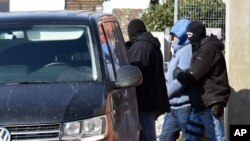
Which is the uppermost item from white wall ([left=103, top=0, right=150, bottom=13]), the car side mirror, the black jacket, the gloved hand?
the car side mirror

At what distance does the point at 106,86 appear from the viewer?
18.7ft

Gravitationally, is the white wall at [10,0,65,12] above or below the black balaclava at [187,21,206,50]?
below

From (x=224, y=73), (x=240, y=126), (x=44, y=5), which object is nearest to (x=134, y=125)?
(x=224, y=73)

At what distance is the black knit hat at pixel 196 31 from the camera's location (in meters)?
8.45

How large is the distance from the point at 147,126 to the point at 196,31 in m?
1.31

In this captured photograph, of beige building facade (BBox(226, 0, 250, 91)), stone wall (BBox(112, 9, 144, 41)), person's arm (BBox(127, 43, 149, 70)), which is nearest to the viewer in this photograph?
person's arm (BBox(127, 43, 149, 70))

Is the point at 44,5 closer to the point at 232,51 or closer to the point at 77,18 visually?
the point at 232,51

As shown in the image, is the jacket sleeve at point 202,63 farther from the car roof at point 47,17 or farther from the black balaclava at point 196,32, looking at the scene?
Result: the car roof at point 47,17

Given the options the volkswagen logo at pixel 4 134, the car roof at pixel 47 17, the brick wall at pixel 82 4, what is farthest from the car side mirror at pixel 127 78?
the brick wall at pixel 82 4

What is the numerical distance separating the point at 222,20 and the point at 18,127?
9.52 metres

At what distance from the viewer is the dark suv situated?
17.0ft

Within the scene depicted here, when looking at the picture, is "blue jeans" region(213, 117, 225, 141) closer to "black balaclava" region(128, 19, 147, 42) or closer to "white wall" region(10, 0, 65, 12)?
"black balaclava" region(128, 19, 147, 42)

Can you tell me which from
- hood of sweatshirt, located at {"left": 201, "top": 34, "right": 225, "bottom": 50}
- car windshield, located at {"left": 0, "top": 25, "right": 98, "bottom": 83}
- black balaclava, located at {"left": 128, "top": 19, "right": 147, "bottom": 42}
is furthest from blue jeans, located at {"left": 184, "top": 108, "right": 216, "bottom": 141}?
car windshield, located at {"left": 0, "top": 25, "right": 98, "bottom": 83}

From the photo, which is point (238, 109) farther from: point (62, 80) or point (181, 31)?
point (62, 80)
